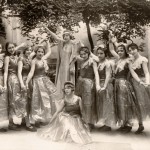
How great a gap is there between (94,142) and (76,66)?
1.01 meters

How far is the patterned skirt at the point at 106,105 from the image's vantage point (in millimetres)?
3926

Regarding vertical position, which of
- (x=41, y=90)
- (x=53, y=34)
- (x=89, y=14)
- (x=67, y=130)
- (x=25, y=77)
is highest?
(x=89, y=14)

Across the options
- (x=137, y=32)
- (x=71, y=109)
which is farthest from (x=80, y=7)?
(x=71, y=109)

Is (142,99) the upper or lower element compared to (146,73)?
lower

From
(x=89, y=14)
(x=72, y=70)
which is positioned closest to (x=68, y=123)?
(x=72, y=70)

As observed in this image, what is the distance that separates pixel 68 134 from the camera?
11.9 ft

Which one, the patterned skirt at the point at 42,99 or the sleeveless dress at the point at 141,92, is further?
the patterned skirt at the point at 42,99

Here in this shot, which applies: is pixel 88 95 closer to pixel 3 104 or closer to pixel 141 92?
pixel 141 92

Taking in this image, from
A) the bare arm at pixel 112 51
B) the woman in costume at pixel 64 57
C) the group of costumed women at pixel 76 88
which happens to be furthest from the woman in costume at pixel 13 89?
the bare arm at pixel 112 51

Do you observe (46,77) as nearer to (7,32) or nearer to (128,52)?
(7,32)

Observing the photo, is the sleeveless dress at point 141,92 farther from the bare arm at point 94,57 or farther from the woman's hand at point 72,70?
the woman's hand at point 72,70

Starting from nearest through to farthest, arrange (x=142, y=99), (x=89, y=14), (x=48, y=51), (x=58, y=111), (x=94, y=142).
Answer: (x=94, y=142) < (x=58, y=111) < (x=142, y=99) < (x=89, y=14) < (x=48, y=51)

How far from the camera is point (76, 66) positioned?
4.10 meters

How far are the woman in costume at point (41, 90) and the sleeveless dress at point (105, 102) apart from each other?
595mm
